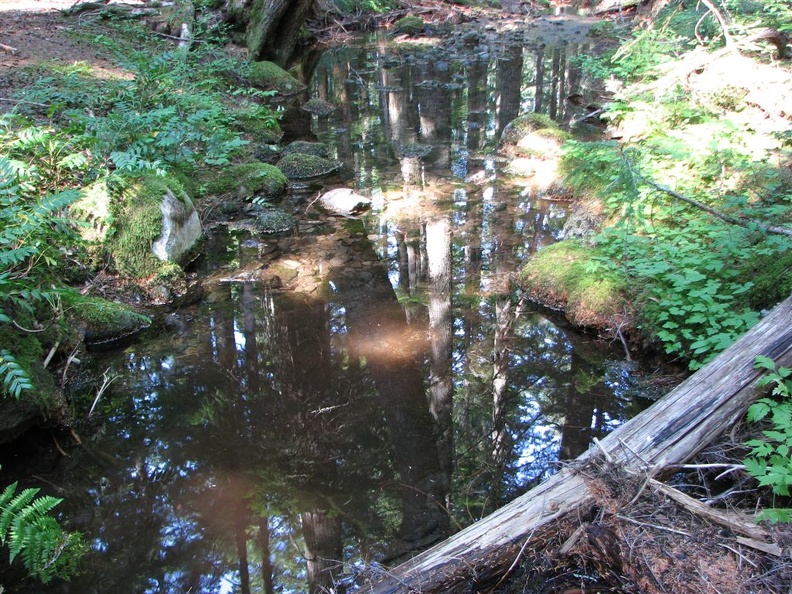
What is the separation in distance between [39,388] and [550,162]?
25.4ft

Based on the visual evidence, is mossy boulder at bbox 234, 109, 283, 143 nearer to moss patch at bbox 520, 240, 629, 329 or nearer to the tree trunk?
the tree trunk

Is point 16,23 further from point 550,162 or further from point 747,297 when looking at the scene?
point 747,297

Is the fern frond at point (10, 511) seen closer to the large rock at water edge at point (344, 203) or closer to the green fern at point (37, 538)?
the green fern at point (37, 538)

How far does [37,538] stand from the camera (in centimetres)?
331

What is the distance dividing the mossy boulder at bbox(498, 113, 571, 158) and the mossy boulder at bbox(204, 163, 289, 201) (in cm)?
395

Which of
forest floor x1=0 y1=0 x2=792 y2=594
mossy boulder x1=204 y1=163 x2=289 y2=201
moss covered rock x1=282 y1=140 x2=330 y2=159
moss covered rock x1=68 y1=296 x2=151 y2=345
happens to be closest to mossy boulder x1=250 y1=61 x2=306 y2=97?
moss covered rock x1=282 y1=140 x2=330 y2=159

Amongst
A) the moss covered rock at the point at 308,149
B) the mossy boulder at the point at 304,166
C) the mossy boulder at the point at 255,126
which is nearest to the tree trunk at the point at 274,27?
the mossy boulder at the point at 255,126

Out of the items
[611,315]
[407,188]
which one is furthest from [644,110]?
[611,315]

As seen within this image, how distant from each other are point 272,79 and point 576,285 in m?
10.7

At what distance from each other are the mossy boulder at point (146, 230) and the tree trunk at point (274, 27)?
9.12 meters

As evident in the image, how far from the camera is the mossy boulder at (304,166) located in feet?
31.2

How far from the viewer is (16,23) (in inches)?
487

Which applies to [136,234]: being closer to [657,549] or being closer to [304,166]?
[304,166]

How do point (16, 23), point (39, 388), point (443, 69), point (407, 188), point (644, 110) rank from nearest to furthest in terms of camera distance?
1. point (39, 388)
2. point (644, 110)
3. point (407, 188)
4. point (16, 23)
5. point (443, 69)
